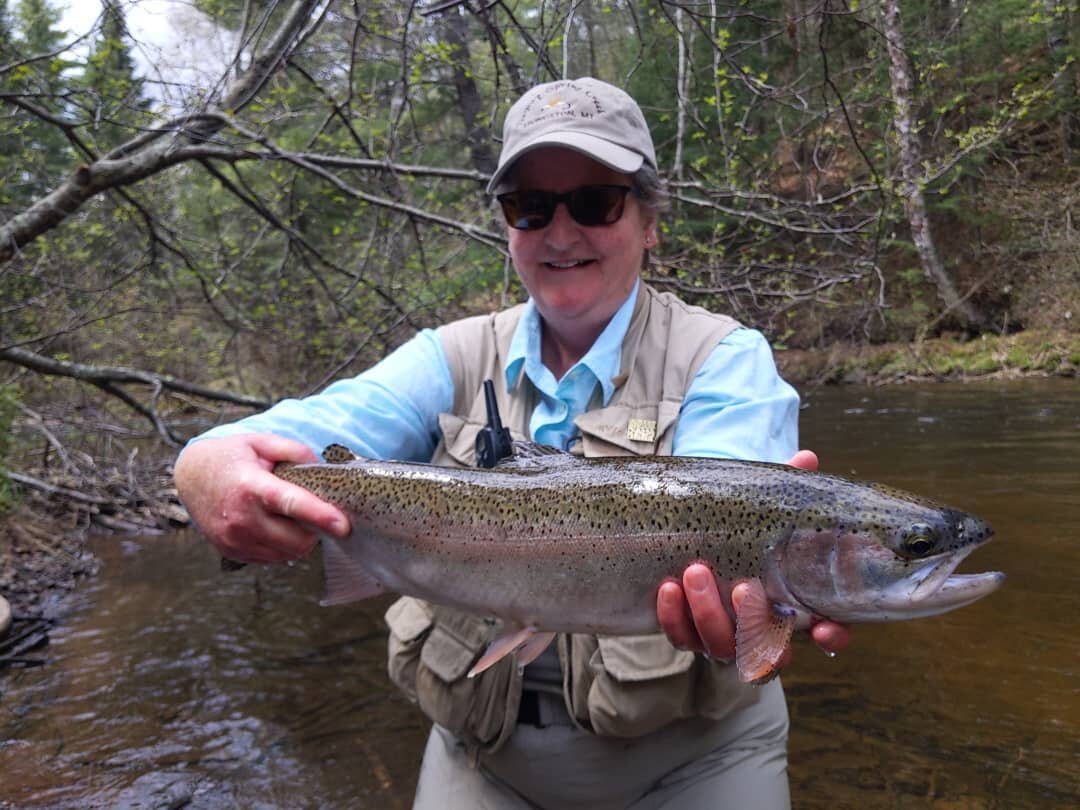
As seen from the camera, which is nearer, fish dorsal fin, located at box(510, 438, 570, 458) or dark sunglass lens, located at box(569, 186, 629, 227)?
fish dorsal fin, located at box(510, 438, 570, 458)

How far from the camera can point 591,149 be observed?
2539mm

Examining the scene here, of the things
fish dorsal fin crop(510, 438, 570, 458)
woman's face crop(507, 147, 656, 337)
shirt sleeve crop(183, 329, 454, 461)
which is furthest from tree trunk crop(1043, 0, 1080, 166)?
fish dorsal fin crop(510, 438, 570, 458)

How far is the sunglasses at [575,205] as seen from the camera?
8.79 feet

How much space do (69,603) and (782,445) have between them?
673 centimetres

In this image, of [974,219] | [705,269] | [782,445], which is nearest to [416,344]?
[782,445]

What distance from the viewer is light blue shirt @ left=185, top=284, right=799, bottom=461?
8.09ft

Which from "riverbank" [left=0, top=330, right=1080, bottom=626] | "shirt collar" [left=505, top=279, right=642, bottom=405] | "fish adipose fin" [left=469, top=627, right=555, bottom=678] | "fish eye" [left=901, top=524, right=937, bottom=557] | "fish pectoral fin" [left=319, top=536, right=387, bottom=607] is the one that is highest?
"shirt collar" [left=505, top=279, right=642, bottom=405]

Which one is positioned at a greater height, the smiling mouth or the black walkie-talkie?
the smiling mouth

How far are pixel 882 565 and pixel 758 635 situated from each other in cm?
34

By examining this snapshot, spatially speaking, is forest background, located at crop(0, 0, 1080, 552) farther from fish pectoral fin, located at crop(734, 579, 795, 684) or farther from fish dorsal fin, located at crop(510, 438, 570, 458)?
fish pectoral fin, located at crop(734, 579, 795, 684)

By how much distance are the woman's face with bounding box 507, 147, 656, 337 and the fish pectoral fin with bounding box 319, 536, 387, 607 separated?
1.05 m

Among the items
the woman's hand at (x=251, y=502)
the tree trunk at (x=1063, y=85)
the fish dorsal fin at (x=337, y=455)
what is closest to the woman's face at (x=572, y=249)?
the fish dorsal fin at (x=337, y=455)

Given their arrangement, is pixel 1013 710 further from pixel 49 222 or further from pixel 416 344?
pixel 49 222

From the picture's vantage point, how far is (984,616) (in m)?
5.46
